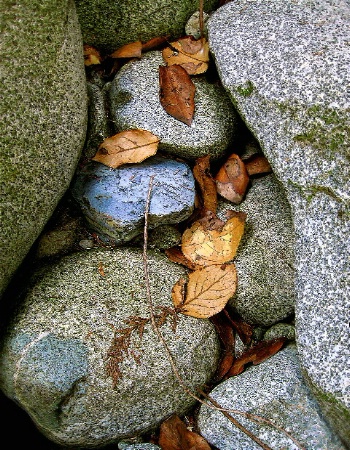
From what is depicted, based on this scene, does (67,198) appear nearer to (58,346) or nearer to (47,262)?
(47,262)

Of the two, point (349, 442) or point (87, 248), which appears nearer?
point (349, 442)

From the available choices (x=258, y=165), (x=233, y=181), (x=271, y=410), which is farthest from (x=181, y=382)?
(x=258, y=165)

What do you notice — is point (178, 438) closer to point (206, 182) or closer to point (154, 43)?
point (206, 182)

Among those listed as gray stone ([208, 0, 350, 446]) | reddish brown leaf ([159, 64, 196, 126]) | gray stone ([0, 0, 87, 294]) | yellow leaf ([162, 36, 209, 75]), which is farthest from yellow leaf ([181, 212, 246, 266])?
yellow leaf ([162, 36, 209, 75])

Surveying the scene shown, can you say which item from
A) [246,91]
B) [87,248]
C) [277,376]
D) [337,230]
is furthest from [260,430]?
[246,91]

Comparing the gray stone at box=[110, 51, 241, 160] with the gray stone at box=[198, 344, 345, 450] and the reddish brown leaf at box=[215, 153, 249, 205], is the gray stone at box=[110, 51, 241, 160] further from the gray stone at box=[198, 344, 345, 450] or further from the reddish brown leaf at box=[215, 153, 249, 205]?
the gray stone at box=[198, 344, 345, 450]

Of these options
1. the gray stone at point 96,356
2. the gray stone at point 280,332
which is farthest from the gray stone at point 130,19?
the gray stone at point 280,332

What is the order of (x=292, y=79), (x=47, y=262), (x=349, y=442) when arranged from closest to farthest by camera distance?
(x=349, y=442) < (x=292, y=79) < (x=47, y=262)
